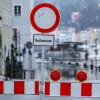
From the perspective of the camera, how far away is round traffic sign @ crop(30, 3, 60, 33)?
34.4 feet

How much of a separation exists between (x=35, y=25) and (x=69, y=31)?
37749mm

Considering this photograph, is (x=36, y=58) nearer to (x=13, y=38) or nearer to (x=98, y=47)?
(x=13, y=38)

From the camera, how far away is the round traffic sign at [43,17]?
1049 centimetres

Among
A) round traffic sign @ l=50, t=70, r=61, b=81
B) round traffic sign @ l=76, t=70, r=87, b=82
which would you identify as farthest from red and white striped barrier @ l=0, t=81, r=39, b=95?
round traffic sign @ l=76, t=70, r=87, b=82

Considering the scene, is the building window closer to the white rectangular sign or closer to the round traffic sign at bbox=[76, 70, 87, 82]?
the round traffic sign at bbox=[76, 70, 87, 82]

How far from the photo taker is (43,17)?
10461 mm

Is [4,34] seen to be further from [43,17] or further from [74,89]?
[43,17]

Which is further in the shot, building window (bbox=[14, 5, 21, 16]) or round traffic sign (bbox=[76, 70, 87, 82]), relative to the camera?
building window (bbox=[14, 5, 21, 16])

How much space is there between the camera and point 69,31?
4822cm

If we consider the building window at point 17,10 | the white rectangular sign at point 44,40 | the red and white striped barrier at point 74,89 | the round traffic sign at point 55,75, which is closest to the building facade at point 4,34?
the building window at point 17,10

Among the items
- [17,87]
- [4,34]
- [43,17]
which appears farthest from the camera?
[4,34]

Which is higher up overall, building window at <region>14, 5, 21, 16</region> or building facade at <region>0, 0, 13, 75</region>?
building window at <region>14, 5, 21, 16</region>

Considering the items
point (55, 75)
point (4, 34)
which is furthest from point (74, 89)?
point (4, 34)

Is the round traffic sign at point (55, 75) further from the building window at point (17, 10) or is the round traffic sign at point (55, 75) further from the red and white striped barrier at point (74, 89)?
the building window at point (17, 10)
